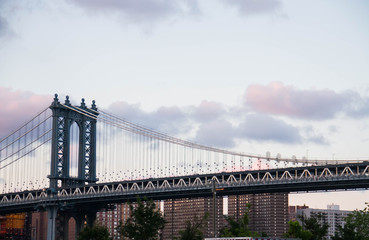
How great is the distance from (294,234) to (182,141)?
63.7 meters

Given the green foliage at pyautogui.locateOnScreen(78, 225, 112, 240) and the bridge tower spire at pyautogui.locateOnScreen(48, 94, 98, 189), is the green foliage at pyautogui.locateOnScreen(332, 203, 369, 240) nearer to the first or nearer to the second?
the green foliage at pyautogui.locateOnScreen(78, 225, 112, 240)

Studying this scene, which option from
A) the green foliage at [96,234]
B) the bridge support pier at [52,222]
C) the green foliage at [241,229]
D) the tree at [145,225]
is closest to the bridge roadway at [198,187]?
the bridge support pier at [52,222]

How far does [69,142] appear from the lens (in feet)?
565

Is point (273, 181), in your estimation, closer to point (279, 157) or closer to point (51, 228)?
point (279, 157)

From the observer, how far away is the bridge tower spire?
550 ft

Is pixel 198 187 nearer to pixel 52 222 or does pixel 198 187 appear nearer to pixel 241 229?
pixel 52 222

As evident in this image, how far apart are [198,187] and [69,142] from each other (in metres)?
40.4

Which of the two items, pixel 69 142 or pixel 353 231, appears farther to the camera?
pixel 69 142

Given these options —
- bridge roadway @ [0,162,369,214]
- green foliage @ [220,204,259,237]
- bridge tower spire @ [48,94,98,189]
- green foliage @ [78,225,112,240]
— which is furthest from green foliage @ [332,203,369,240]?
bridge tower spire @ [48,94,98,189]

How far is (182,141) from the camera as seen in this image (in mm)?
166250

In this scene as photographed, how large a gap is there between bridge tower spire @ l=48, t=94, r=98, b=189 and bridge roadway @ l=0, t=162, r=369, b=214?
2.82 meters

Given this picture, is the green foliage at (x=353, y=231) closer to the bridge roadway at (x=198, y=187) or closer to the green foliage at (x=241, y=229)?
the bridge roadway at (x=198, y=187)

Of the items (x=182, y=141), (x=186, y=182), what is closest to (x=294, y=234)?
(x=186, y=182)

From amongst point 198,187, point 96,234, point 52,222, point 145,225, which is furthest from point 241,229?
point 52,222
